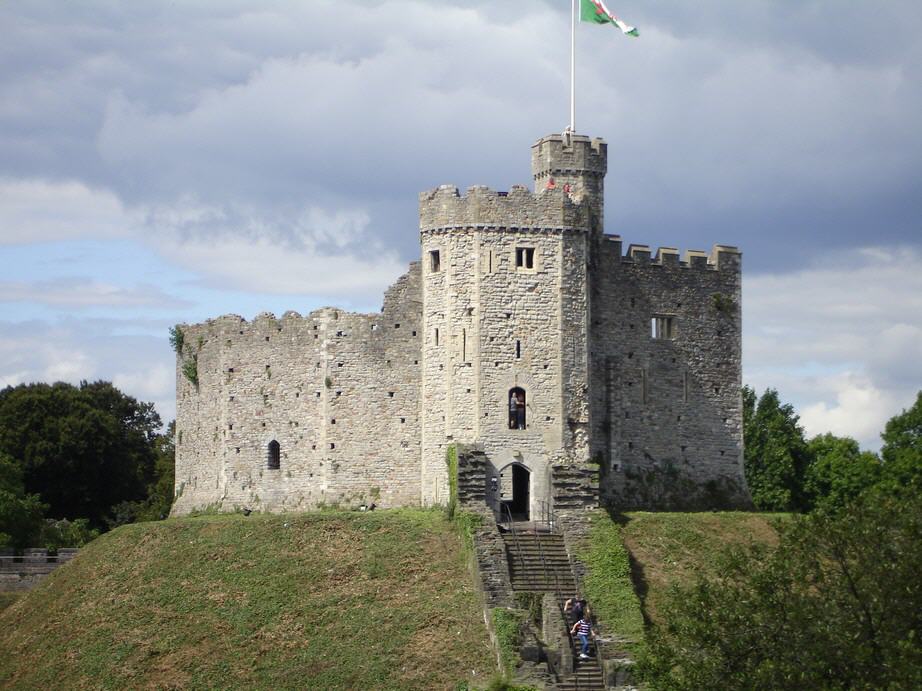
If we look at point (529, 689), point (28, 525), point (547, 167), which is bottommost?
point (529, 689)

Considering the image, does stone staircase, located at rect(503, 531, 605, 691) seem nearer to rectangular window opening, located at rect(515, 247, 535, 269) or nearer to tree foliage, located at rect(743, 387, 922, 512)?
rectangular window opening, located at rect(515, 247, 535, 269)

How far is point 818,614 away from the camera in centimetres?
3597

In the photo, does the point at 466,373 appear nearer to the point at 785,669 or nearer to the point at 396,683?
the point at 396,683

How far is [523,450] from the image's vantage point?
55.7 metres

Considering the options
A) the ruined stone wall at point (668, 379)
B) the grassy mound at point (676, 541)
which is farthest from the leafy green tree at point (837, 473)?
the grassy mound at point (676, 541)

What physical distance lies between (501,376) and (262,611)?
11.4 m

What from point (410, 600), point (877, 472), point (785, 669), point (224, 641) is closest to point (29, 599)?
point (224, 641)

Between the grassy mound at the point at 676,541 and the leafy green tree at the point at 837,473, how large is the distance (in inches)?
891

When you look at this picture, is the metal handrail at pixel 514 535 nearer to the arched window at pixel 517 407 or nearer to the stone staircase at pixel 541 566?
the stone staircase at pixel 541 566

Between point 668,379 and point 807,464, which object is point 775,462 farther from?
point 668,379

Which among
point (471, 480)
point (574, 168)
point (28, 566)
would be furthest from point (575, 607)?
point (28, 566)

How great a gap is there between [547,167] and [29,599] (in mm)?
23562

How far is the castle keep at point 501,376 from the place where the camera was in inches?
2210

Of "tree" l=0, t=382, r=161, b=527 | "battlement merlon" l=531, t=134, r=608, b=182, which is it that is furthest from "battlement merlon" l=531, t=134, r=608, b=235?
"tree" l=0, t=382, r=161, b=527
